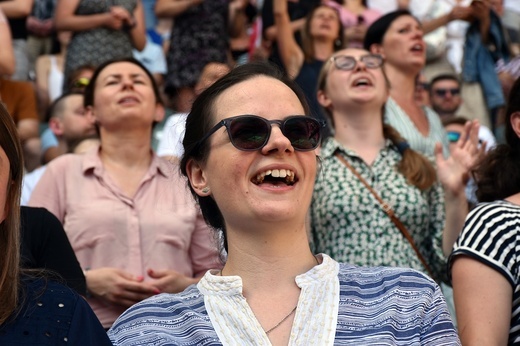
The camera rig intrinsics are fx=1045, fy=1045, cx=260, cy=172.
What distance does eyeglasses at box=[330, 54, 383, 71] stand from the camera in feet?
18.5

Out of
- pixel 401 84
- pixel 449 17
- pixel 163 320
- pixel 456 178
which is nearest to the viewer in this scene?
pixel 163 320

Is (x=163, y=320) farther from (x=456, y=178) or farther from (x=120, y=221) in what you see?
(x=456, y=178)

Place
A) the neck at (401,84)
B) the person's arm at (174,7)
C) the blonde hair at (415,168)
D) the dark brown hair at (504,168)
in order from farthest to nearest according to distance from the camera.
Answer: the person's arm at (174,7) → the neck at (401,84) → the blonde hair at (415,168) → the dark brown hair at (504,168)

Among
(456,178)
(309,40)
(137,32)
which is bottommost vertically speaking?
(137,32)

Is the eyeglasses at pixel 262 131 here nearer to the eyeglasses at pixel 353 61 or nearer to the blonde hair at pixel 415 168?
the blonde hair at pixel 415 168

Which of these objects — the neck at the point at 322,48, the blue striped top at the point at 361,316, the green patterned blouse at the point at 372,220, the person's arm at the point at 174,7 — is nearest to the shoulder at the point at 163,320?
the blue striped top at the point at 361,316

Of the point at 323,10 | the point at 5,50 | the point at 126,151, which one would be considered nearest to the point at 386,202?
the point at 126,151

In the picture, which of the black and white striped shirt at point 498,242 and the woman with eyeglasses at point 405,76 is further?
the woman with eyeglasses at point 405,76

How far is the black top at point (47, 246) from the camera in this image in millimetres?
3797

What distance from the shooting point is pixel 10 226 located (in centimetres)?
287

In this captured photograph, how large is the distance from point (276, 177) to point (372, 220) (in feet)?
6.34

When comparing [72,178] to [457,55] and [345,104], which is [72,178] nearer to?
[345,104]

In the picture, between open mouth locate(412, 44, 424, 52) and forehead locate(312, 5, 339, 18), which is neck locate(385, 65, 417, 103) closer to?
open mouth locate(412, 44, 424, 52)

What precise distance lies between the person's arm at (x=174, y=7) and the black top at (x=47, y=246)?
5785 millimetres
